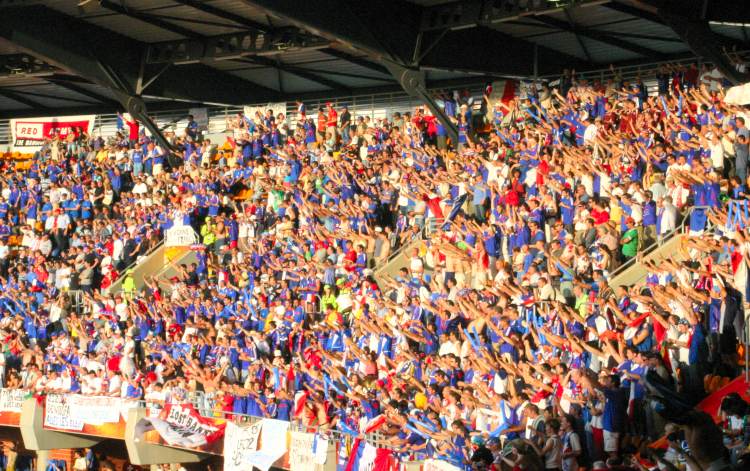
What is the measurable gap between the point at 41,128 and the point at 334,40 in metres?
15.7

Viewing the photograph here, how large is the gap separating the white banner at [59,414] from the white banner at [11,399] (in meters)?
0.88

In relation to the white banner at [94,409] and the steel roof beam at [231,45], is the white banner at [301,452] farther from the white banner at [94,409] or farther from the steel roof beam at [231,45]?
the steel roof beam at [231,45]

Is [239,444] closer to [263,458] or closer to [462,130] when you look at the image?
[263,458]

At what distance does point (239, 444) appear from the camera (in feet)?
60.8

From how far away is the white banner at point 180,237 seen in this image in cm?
2675

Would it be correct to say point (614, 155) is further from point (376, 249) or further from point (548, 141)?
point (376, 249)

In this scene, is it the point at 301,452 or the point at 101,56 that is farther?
the point at 101,56

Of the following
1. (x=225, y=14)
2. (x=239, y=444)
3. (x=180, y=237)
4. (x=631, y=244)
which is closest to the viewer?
(x=631, y=244)

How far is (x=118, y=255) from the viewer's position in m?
27.9

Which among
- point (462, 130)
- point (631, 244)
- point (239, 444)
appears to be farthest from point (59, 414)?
point (631, 244)

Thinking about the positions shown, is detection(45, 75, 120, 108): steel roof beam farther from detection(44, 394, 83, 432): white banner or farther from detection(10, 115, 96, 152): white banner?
detection(44, 394, 83, 432): white banner

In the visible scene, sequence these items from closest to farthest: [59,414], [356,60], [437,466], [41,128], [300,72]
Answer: [437,466] < [59,414] < [356,60] < [300,72] < [41,128]

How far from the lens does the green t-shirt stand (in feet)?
57.4

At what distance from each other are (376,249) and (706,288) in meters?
9.27
